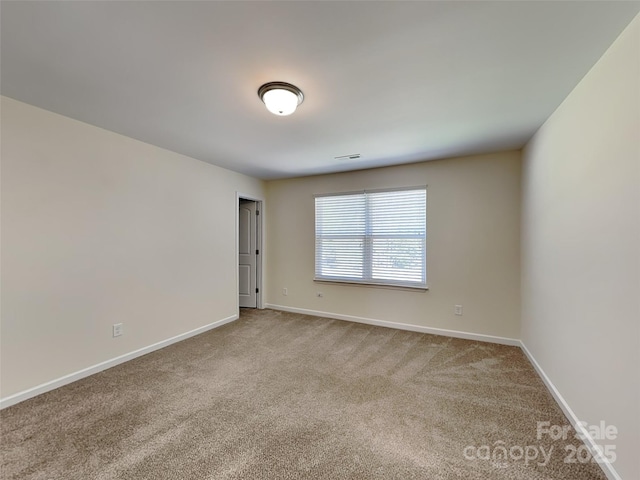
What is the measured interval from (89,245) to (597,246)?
4100 millimetres

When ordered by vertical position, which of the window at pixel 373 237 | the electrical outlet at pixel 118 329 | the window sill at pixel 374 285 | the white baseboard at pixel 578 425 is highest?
the window at pixel 373 237

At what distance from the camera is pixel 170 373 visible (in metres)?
2.65

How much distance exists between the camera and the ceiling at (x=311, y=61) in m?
1.29

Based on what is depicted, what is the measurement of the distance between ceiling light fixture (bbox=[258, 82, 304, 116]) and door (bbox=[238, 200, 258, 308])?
321 cm

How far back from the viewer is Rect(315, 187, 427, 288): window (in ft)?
12.6

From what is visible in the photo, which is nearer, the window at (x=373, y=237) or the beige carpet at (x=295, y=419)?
the beige carpet at (x=295, y=419)

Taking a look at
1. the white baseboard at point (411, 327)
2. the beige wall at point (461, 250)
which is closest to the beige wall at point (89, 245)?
the white baseboard at point (411, 327)

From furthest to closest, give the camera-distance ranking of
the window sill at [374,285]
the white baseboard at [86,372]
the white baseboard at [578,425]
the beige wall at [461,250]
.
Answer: the window sill at [374,285]
the beige wall at [461,250]
the white baseboard at [86,372]
the white baseboard at [578,425]

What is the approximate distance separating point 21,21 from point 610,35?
308cm

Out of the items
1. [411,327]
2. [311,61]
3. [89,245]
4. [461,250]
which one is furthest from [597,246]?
[89,245]

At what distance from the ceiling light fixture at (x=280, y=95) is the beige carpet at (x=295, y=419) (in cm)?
231

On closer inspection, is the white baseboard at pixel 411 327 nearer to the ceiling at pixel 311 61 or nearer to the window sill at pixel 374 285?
the window sill at pixel 374 285

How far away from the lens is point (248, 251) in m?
5.12

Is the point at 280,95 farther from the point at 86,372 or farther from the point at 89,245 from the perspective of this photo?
the point at 86,372
